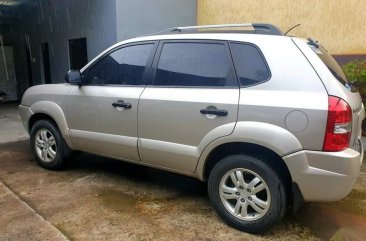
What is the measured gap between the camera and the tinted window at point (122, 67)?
3.98 metres

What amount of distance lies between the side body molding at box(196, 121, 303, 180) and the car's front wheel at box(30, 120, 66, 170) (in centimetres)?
247

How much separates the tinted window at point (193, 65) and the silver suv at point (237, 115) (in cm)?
1

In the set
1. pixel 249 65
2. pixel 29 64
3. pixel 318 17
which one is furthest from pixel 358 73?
pixel 29 64

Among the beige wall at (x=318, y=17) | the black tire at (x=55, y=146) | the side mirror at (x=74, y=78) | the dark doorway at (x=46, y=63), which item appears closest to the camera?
the side mirror at (x=74, y=78)

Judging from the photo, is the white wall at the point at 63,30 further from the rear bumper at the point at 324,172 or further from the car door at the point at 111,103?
the rear bumper at the point at 324,172

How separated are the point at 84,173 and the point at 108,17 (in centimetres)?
448

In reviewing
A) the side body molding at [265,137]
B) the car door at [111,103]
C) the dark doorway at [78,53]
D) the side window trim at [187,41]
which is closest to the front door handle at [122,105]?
the car door at [111,103]

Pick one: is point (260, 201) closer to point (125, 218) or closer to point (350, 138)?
point (350, 138)

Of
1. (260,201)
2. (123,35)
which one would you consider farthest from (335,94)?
(123,35)

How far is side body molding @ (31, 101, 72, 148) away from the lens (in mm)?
4637

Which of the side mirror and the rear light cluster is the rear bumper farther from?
the side mirror

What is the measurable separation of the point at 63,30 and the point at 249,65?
8.41 meters

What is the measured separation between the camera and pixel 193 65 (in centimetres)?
357

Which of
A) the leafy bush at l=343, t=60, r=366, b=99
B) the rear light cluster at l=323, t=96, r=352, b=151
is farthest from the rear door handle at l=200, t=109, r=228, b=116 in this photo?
the leafy bush at l=343, t=60, r=366, b=99
